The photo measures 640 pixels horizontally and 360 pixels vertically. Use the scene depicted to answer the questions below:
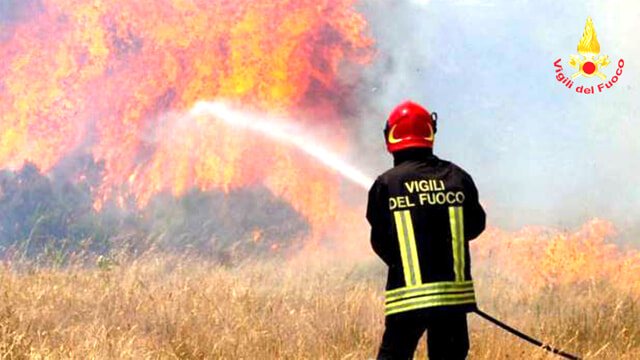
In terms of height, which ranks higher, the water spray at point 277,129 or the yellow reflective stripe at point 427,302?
the water spray at point 277,129

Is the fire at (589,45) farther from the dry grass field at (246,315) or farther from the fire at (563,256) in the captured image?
the dry grass field at (246,315)

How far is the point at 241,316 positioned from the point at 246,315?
0.27 metres

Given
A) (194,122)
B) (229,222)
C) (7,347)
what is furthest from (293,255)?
(7,347)

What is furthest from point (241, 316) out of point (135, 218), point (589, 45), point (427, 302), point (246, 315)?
point (589, 45)

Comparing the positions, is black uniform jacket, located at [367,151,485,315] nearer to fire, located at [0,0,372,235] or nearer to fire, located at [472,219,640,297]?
fire, located at [472,219,640,297]

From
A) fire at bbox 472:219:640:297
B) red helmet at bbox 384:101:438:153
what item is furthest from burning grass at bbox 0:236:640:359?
red helmet at bbox 384:101:438:153

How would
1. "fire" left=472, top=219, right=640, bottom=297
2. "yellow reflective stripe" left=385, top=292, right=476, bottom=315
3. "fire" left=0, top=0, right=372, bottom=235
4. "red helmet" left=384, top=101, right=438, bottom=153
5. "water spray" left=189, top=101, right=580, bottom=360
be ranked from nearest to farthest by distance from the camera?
"yellow reflective stripe" left=385, top=292, right=476, bottom=315 → "red helmet" left=384, top=101, right=438, bottom=153 → "fire" left=472, top=219, right=640, bottom=297 → "fire" left=0, top=0, right=372, bottom=235 → "water spray" left=189, top=101, right=580, bottom=360

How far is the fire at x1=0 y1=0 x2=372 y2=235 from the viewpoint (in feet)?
54.1

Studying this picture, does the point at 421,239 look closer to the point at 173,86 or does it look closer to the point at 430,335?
the point at 430,335

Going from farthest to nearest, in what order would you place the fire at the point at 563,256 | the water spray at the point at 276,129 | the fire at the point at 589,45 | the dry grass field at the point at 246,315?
1. the water spray at the point at 276,129
2. the fire at the point at 589,45
3. the fire at the point at 563,256
4. the dry grass field at the point at 246,315

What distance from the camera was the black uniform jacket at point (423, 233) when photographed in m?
4.56

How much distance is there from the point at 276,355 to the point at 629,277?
23.5ft

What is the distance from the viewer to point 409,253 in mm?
4559

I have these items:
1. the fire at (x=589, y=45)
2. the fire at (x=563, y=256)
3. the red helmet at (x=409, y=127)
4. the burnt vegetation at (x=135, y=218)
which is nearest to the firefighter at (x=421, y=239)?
the red helmet at (x=409, y=127)
